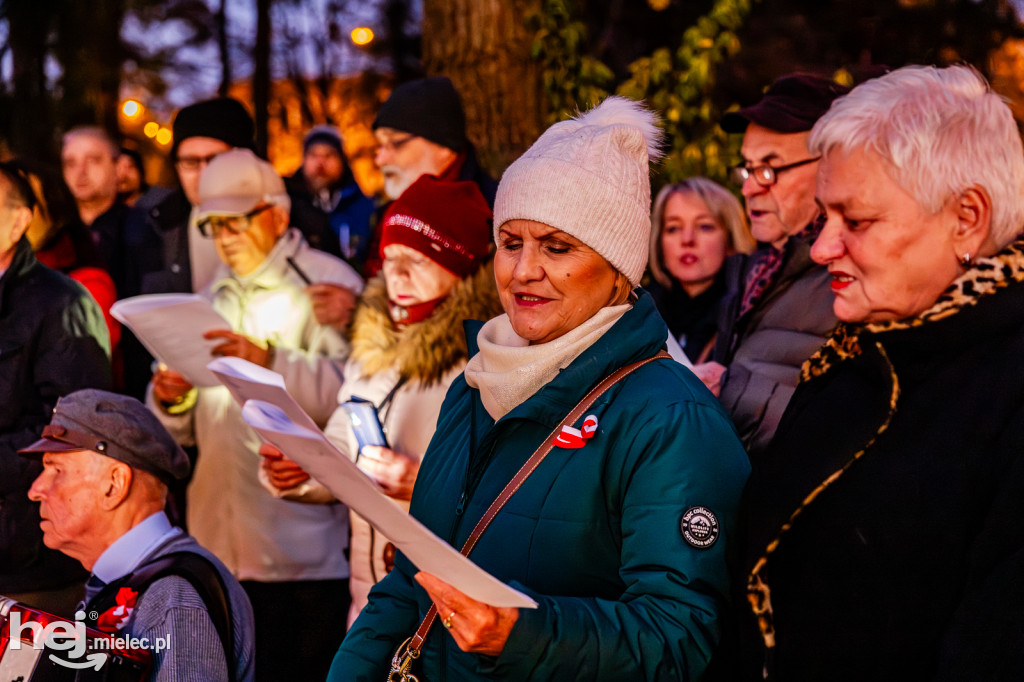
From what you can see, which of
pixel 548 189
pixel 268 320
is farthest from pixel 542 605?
pixel 268 320

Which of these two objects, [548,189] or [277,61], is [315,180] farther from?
[277,61]

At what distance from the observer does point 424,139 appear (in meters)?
4.89

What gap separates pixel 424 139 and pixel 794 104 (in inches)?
75.3

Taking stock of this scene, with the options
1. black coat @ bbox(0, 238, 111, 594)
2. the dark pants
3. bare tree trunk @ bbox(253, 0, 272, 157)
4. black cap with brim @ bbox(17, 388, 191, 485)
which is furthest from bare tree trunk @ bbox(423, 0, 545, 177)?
bare tree trunk @ bbox(253, 0, 272, 157)

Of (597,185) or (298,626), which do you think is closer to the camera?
(597,185)

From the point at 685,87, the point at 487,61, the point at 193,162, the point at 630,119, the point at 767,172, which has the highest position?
the point at 487,61

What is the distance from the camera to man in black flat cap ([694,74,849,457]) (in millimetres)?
3135

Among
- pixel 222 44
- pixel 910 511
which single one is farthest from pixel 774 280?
pixel 222 44

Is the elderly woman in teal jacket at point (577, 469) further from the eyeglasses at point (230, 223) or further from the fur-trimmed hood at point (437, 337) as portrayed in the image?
the eyeglasses at point (230, 223)

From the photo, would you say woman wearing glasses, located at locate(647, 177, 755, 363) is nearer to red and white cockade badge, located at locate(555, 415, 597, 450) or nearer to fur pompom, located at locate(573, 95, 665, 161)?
fur pompom, located at locate(573, 95, 665, 161)

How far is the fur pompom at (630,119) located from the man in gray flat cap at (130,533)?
1712mm

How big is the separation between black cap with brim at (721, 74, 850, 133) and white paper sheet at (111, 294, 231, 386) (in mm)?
Result: 2221

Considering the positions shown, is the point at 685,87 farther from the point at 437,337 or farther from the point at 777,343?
the point at 777,343
